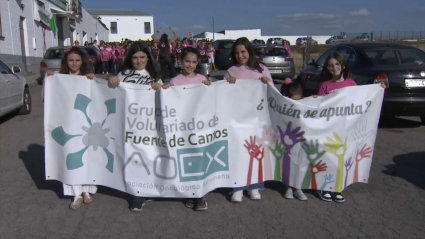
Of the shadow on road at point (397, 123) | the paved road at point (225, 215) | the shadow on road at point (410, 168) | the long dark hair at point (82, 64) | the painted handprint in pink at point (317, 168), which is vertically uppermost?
the long dark hair at point (82, 64)

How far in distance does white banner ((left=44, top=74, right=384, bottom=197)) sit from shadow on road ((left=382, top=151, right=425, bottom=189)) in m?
1.09

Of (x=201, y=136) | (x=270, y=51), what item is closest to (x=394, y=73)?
(x=201, y=136)

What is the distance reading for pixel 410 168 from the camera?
5469mm

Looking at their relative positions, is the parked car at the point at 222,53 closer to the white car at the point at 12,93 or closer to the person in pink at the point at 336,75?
the white car at the point at 12,93

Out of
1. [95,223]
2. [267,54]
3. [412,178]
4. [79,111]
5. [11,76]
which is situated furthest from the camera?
[267,54]

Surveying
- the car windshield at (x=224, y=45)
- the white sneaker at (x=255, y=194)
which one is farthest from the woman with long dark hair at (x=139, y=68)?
the car windshield at (x=224, y=45)

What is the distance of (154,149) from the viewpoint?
4012mm

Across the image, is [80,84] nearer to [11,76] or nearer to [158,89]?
[158,89]

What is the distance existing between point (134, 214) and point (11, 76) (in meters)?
7.06

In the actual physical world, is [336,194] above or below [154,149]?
below

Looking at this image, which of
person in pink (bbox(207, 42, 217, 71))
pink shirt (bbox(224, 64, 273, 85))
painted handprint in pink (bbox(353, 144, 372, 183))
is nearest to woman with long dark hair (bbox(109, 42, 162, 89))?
pink shirt (bbox(224, 64, 273, 85))

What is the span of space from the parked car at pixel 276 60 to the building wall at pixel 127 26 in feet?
193

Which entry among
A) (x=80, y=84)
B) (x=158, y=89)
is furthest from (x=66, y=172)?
(x=158, y=89)

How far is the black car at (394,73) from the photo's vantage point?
705cm
